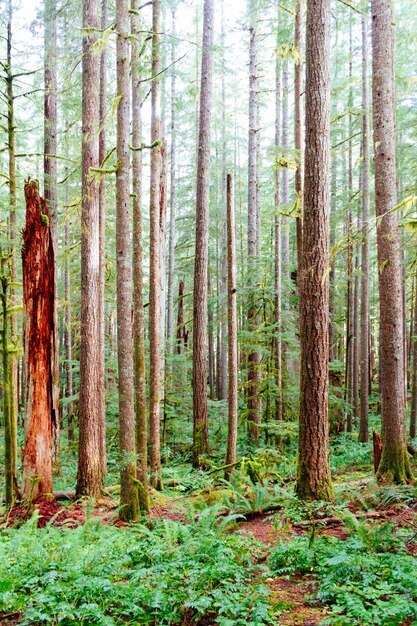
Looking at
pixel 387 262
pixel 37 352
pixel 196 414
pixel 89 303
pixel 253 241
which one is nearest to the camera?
pixel 37 352

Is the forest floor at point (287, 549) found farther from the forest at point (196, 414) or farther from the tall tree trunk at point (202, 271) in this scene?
the tall tree trunk at point (202, 271)

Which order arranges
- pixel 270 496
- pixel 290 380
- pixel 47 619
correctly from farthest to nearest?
1. pixel 290 380
2. pixel 270 496
3. pixel 47 619

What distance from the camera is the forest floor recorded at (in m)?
3.69

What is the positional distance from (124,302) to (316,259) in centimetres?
282

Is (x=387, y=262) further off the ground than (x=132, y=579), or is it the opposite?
(x=387, y=262)

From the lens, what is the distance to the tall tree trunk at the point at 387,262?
26.1ft

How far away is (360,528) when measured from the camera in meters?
5.25

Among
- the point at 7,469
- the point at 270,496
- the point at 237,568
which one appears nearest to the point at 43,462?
the point at 7,469

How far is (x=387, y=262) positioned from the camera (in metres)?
8.05

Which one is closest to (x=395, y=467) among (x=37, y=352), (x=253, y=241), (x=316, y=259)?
(x=316, y=259)

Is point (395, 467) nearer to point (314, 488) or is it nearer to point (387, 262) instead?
Result: point (314, 488)

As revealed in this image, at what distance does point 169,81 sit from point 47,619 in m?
23.1

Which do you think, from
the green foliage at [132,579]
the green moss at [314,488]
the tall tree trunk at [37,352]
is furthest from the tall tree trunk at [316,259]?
the tall tree trunk at [37,352]

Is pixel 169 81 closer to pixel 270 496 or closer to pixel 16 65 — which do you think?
pixel 16 65
